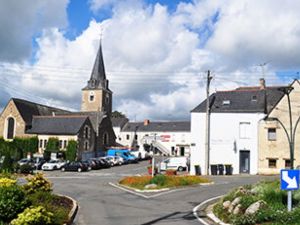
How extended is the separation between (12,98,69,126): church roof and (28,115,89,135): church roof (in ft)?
5.37

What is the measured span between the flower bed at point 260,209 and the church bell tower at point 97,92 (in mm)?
77147

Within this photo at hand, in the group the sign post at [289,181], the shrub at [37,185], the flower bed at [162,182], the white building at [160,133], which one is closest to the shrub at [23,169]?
the flower bed at [162,182]


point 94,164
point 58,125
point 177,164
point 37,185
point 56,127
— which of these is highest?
point 58,125

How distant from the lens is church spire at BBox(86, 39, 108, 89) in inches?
3720

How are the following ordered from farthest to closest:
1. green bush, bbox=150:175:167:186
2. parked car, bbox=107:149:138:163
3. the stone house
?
1. parked car, bbox=107:149:138:163
2. the stone house
3. green bush, bbox=150:175:167:186

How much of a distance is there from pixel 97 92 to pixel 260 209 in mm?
82467

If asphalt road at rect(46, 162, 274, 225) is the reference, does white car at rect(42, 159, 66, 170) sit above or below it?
above

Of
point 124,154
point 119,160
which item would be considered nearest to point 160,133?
point 124,154

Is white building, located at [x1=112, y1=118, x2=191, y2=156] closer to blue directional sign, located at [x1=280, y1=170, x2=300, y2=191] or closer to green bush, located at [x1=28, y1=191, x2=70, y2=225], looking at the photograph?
green bush, located at [x1=28, y1=191, x2=70, y2=225]

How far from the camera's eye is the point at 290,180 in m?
11.6

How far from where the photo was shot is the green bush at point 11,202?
11836 mm

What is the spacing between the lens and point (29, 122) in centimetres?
6806

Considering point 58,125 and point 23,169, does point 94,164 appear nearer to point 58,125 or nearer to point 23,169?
point 23,169

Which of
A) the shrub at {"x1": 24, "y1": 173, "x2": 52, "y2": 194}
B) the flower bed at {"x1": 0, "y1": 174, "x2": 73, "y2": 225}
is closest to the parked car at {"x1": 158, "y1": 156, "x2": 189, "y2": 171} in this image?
the shrub at {"x1": 24, "y1": 173, "x2": 52, "y2": 194}
